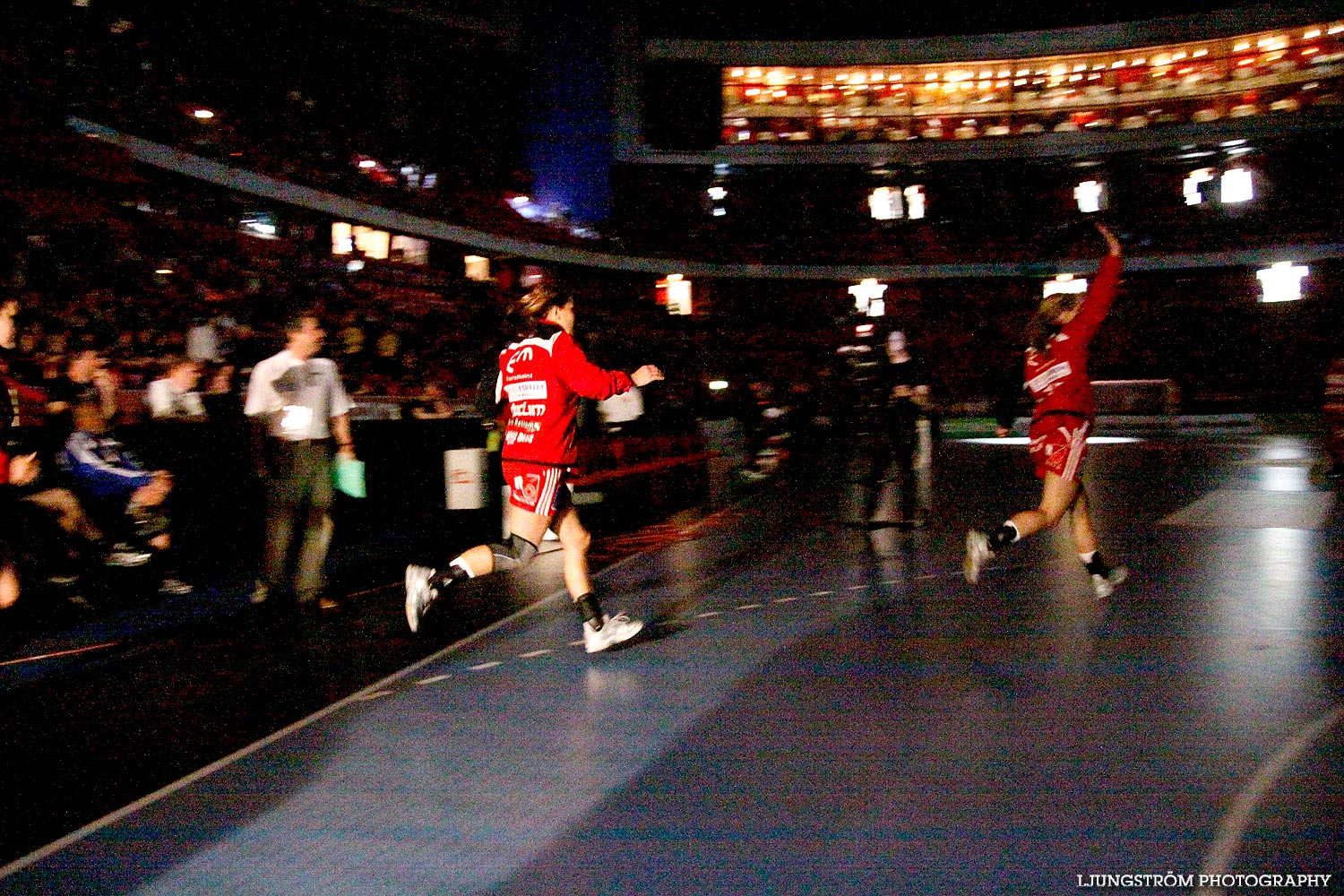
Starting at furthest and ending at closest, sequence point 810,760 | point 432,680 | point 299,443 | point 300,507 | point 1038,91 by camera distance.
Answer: point 1038,91, point 300,507, point 299,443, point 432,680, point 810,760

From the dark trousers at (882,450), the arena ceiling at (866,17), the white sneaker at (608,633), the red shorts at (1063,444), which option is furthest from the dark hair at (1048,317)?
the arena ceiling at (866,17)

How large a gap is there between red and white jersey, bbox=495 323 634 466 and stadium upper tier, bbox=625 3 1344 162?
34.1m

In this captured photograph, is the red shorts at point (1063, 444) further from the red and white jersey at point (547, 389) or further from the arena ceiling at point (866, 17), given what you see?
the arena ceiling at point (866, 17)

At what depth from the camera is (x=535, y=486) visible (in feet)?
18.4

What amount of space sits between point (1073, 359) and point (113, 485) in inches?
249

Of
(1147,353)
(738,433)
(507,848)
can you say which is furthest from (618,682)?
(1147,353)

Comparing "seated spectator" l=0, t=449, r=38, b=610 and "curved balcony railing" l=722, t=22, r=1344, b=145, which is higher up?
"curved balcony railing" l=722, t=22, r=1344, b=145

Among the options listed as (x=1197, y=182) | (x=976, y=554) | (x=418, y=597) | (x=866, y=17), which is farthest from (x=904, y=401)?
(x=866, y=17)

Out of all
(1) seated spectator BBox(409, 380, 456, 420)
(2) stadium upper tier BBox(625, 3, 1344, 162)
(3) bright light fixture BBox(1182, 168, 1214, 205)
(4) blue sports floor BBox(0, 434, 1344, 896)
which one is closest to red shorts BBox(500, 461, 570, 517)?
(4) blue sports floor BBox(0, 434, 1344, 896)

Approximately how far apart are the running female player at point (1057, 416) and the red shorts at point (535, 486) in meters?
2.50

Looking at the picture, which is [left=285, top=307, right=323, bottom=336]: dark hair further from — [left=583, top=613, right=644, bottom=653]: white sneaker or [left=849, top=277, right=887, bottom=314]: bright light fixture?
[left=849, top=277, right=887, bottom=314]: bright light fixture

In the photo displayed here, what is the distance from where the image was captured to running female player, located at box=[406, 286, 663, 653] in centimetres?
550

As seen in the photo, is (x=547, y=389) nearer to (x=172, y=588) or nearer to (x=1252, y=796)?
(x=1252, y=796)

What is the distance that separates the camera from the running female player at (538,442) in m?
5.50
